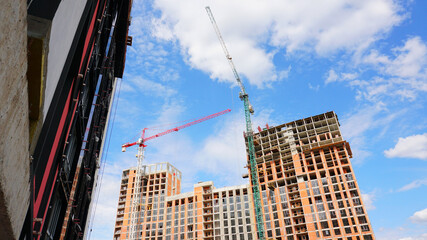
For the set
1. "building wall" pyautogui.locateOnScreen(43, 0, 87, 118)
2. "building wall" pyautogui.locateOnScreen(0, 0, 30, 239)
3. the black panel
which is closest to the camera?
"building wall" pyautogui.locateOnScreen(0, 0, 30, 239)

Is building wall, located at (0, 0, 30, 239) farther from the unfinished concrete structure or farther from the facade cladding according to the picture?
the unfinished concrete structure

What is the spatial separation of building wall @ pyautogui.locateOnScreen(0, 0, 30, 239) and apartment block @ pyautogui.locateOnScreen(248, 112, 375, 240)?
272 ft

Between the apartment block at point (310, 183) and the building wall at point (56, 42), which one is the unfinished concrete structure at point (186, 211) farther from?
the building wall at point (56, 42)

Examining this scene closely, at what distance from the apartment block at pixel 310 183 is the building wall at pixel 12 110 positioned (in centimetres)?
8292

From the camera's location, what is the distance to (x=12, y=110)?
4.13 m

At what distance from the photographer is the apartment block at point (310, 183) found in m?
76.2

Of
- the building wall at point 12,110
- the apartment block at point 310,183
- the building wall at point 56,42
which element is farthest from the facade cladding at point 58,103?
the apartment block at point 310,183

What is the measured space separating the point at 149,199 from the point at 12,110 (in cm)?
12098

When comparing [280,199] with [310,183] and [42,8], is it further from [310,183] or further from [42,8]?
[42,8]

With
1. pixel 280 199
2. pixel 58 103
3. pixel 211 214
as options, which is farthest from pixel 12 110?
pixel 211 214

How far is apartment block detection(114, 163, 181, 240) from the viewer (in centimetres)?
11057

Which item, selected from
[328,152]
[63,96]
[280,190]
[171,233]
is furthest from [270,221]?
[63,96]

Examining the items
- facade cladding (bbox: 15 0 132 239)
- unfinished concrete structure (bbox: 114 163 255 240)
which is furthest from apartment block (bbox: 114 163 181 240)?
facade cladding (bbox: 15 0 132 239)

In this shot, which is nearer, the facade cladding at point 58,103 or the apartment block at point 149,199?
the facade cladding at point 58,103
